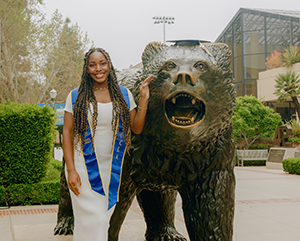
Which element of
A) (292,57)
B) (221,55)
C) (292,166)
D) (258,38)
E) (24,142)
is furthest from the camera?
(258,38)

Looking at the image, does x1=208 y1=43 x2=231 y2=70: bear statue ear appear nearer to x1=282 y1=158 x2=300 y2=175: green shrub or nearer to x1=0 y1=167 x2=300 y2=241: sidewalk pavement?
x1=0 y1=167 x2=300 y2=241: sidewalk pavement

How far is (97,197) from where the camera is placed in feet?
7.57

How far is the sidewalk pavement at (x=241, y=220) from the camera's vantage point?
4207 millimetres

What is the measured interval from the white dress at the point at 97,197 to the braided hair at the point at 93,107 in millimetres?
40

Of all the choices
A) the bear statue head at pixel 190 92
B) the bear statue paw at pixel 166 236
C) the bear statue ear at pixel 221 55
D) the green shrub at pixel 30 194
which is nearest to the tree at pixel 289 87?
the green shrub at pixel 30 194

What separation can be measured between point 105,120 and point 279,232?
11.0ft

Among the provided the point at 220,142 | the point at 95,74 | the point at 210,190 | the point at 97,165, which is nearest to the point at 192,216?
the point at 210,190

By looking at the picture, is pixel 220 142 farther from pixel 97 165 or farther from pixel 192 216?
pixel 97 165

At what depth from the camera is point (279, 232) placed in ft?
15.1

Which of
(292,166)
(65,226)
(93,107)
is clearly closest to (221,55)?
(93,107)

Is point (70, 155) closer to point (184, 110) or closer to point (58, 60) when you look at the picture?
point (184, 110)

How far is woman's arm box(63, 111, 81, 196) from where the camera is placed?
228cm

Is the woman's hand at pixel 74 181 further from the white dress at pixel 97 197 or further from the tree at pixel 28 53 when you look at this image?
the tree at pixel 28 53

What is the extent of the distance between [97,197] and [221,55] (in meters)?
1.32
